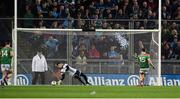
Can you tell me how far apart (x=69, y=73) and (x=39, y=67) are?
135 cm

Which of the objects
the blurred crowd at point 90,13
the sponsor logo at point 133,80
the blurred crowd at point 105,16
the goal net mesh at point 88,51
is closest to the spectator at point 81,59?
the goal net mesh at point 88,51

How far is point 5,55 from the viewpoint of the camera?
29.0 meters

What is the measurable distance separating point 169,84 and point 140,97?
9.50 metres

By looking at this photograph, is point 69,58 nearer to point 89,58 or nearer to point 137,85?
point 89,58

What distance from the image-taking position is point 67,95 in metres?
21.9

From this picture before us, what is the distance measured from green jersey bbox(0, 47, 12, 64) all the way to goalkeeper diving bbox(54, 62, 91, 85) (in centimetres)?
234

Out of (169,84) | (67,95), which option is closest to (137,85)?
(169,84)

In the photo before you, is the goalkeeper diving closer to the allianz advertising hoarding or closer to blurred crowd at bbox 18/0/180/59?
the allianz advertising hoarding

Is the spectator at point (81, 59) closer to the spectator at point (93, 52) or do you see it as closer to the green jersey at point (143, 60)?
the spectator at point (93, 52)

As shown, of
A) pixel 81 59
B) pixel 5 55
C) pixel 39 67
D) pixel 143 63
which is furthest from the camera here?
pixel 81 59

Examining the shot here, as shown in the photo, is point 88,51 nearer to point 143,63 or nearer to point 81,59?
point 81,59

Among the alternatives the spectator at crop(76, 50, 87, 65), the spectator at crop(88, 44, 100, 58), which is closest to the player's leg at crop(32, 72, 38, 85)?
the spectator at crop(76, 50, 87, 65)

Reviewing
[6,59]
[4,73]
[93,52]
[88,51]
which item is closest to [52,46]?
[88,51]

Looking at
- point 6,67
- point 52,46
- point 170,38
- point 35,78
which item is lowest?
point 35,78
